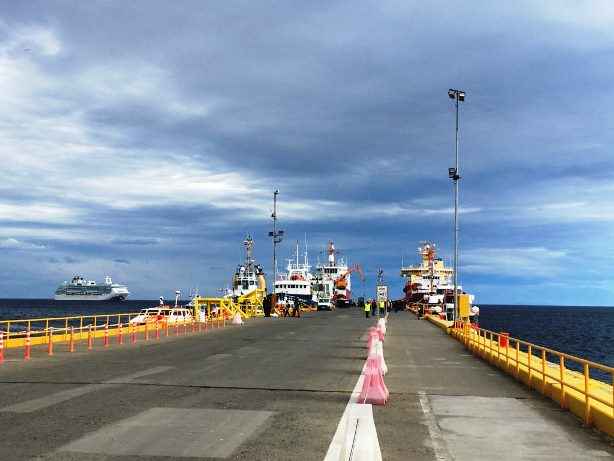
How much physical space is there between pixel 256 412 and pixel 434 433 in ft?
10.2

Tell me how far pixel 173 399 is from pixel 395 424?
4.36 m

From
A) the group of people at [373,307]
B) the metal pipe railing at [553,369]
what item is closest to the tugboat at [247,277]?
the group of people at [373,307]

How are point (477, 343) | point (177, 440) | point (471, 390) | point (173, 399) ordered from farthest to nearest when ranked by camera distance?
point (477, 343), point (471, 390), point (173, 399), point (177, 440)

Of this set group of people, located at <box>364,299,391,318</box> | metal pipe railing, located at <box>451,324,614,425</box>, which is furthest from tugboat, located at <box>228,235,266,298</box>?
metal pipe railing, located at <box>451,324,614,425</box>

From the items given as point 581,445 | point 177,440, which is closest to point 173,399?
point 177,440

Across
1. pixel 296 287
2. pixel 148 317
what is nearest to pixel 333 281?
pixel 296 287

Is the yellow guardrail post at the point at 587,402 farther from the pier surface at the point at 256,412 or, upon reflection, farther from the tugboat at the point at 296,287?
the tugboat at the point at 296,287

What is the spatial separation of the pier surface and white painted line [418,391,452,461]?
2cm

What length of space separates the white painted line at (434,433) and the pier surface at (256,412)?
17mm

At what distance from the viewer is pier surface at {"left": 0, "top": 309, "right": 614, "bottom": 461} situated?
848cm

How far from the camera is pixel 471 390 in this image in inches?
574

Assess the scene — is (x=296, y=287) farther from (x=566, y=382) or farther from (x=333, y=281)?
Answer: (x=566, y=382)

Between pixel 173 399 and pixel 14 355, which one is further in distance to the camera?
A: pixel 14 355

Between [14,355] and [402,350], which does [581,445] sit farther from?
[14,355]
